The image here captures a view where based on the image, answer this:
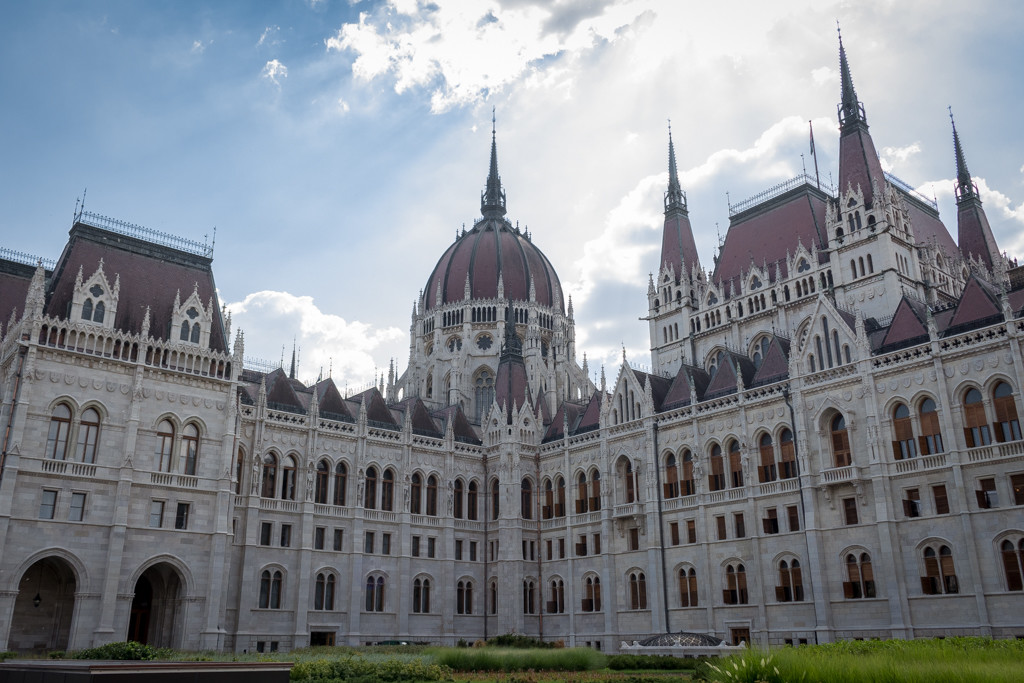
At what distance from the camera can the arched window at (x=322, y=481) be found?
49688mm

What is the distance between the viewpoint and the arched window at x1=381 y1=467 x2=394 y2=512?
5194 cm

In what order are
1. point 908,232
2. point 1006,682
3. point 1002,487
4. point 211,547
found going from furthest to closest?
point 908,232, point 211,547, point 1002,487, point 1006,682

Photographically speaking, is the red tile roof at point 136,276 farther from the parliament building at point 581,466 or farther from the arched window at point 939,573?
the arched window at point 939,573

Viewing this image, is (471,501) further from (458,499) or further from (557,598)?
(557,598)

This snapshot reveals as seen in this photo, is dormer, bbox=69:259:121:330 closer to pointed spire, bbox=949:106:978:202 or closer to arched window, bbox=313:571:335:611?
arched window, bbox=313:571:335:611

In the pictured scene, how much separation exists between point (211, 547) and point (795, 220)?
134 ft

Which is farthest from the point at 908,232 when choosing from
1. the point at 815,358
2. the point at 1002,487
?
the point at 1002,487

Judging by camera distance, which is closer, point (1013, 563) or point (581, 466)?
point (1013, 563)

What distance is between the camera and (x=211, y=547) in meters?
41.8

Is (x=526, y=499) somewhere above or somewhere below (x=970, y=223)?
below

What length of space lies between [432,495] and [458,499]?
2030 millimetres

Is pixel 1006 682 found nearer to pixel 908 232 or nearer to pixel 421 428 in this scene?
pixel 908 232

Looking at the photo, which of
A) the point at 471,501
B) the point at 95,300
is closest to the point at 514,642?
the point at 471,501

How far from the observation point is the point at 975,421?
36219 millimetres
